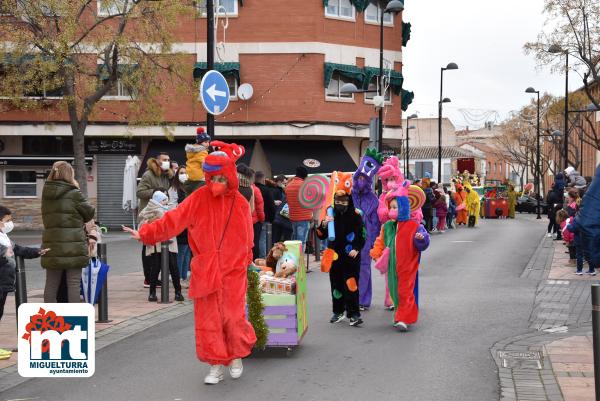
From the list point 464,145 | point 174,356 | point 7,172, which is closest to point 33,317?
point 174,356

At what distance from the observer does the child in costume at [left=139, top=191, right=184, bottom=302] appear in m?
11.6

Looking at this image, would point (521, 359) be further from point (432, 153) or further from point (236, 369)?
point (432, 153)

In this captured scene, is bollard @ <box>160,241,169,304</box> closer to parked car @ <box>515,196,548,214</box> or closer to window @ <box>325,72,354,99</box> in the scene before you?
window @ <box>325,72,354,99</box>

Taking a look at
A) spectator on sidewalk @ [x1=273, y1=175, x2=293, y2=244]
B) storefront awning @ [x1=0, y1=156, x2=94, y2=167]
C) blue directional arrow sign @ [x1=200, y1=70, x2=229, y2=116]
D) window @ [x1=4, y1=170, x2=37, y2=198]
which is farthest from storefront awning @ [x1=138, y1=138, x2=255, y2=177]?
blue directional arrow sign @ [x1=200, y1=70, x2=229, y2=116]

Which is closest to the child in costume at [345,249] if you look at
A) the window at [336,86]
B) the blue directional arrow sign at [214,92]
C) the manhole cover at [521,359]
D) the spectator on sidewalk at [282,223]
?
the manhole cover at [521,359]

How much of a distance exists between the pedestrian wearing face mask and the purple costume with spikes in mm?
994

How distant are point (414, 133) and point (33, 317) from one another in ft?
366

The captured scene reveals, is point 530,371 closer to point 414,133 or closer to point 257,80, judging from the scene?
point 257,80

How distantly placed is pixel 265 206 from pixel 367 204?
215 inches

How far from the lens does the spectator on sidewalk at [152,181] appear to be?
12234 millimetres

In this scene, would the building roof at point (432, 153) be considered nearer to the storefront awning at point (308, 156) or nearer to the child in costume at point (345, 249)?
the storefront awning at point (308, 156)

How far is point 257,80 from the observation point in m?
31.8

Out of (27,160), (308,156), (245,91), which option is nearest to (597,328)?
(245,91)

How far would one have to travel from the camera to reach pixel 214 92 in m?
13.3
